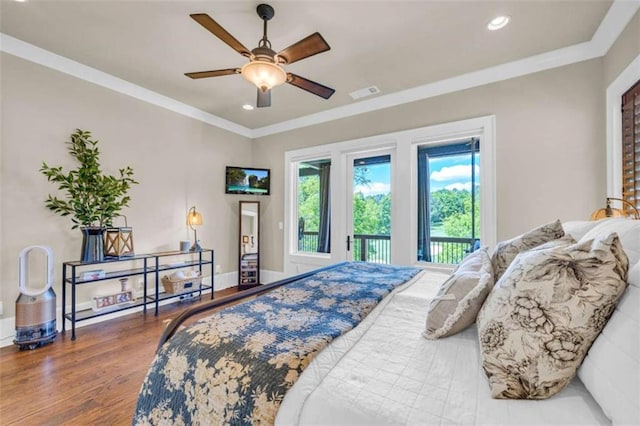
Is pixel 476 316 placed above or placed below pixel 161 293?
above

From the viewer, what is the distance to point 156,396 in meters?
1.08

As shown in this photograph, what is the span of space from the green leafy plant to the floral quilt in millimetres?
2477

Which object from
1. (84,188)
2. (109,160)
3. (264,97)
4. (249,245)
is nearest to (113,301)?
(84,188)

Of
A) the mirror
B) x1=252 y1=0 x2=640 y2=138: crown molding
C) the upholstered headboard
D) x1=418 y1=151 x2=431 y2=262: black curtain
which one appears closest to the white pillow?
the upholstered headboard

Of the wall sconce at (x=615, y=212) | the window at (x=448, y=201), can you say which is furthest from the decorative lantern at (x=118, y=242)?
the wall sconce at (x=615, y=212)

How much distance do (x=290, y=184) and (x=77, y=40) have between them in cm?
301

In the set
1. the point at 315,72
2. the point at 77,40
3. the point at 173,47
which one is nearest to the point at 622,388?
the point at 315,72

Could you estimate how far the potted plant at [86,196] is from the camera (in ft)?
9.30

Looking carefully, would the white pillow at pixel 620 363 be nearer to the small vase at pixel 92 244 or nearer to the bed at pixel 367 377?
the bed at pixel 367 377

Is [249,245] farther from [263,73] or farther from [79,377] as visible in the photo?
[263,73]

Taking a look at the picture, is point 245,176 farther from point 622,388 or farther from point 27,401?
point 622,388

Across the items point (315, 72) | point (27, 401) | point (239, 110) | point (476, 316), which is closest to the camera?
point (476, 316)

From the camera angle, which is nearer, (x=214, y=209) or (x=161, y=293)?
(x=161, y=293)

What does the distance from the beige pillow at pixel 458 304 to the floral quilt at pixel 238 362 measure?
344mm
